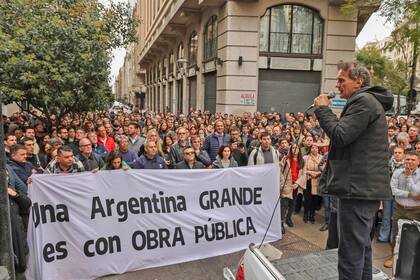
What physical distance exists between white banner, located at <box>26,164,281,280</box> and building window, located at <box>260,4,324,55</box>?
38.5ft

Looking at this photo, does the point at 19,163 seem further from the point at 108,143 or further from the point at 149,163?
the point at 108,143

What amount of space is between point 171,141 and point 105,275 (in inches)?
149

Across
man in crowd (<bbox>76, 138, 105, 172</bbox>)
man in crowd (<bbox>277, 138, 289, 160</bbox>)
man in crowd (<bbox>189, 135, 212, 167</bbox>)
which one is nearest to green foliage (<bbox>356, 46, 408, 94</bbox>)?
man in crowd (<bbox>277, 138, 289, 160</bbox>)

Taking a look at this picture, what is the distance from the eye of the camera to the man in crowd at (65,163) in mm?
5000

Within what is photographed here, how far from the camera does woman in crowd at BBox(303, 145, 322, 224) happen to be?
689 centimetres

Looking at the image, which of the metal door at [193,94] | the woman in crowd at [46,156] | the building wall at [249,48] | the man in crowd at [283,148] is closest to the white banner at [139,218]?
the man in crowd at [283,148]

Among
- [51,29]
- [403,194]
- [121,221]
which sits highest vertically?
[51,29]

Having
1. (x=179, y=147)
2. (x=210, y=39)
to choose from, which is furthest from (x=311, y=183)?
(x=210, y=39)

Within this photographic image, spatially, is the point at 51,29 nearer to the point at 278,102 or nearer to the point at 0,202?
the point at 0,202

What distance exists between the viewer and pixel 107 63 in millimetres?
10734

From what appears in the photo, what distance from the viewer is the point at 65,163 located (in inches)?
198

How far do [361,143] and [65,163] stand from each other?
13.0 feet

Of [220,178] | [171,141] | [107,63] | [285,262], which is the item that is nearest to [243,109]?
[107,63]

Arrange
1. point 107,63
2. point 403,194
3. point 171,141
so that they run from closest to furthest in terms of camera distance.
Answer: point 403,194 < point 171,141 < point 107,63
